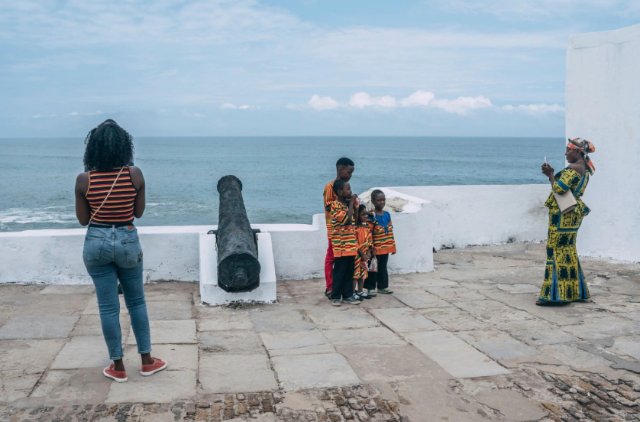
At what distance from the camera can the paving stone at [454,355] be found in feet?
15.9

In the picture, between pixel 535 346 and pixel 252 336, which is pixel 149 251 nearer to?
pixel 252 336

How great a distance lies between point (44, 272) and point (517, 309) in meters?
5.02

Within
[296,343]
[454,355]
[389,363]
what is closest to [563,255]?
[454,355]

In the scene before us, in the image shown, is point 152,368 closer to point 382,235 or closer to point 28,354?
point 28,354

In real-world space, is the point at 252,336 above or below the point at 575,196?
below

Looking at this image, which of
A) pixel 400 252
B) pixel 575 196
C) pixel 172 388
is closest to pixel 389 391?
pixel 172 388

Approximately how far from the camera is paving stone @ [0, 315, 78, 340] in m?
5.55

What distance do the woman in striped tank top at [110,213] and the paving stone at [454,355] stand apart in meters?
2.26

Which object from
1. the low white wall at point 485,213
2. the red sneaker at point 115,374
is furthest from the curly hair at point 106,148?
the low white wall at point 485,213

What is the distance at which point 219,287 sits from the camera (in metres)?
6.80

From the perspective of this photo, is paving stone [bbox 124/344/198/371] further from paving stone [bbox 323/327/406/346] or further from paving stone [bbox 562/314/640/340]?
paving stone [bbox 562/314/640/340]

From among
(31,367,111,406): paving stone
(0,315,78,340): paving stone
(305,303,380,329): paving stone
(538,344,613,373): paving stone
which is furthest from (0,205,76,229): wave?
(538,344,613,373): paving stone

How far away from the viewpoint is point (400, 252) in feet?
27.4

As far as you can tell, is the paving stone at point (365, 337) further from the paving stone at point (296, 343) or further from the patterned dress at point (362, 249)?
the patterned dress at point (362, 249)
